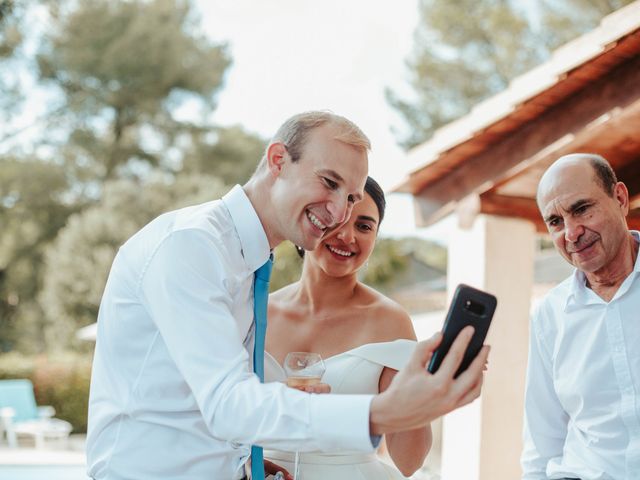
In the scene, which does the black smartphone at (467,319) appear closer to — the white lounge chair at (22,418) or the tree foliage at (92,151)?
the white lounge chair at (22,418)

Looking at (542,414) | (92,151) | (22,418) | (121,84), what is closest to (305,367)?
(542,414)

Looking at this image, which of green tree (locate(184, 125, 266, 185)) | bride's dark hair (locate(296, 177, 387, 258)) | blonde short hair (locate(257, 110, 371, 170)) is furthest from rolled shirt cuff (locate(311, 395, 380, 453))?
green tree (locate(184, 125, 266, 185))

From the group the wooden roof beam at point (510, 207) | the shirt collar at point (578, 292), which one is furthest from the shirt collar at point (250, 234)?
the wooden roof beam at point (510, 207)

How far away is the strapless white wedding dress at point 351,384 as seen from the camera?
9.50 ft

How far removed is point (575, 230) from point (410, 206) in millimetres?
3031

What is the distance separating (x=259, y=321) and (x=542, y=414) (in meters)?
1.36

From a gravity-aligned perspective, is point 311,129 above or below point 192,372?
above

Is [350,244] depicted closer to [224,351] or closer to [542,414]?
[542,414]

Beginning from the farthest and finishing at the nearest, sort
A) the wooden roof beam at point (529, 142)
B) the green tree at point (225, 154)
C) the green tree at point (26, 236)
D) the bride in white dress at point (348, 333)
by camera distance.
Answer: the green tree at point (225, 154), the green tree at point (26, 236), the wooden roof beam at point (529, 142), the bride in white dress at point (348, 333)

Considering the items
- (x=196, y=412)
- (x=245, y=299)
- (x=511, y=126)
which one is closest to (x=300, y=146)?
(x=245, y=299)

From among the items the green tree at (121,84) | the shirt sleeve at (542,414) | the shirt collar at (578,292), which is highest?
the green tree at (121,84)

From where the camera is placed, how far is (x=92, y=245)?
2234 cm

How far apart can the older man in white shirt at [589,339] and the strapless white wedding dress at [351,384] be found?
0.54 m

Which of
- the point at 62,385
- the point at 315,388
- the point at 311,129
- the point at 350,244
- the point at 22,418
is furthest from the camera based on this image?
the point at 62,385
